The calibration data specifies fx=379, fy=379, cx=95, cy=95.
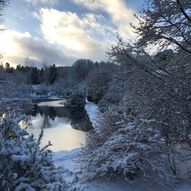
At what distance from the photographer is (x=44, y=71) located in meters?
124

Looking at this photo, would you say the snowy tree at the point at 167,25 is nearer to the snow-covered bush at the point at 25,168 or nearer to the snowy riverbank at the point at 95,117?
the snowy riverbank at the point at 95,117

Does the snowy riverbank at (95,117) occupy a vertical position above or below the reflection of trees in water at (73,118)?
above

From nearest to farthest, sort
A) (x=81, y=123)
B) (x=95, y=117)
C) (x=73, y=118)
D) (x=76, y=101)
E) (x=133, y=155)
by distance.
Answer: (x=133, y=155) < (x=95, y=117) < (x=81, y=123) < (x=73, y=118) < (x=76, y=101)

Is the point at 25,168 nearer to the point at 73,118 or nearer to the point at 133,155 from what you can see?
the point at 133,155

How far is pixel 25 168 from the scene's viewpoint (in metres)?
4.36

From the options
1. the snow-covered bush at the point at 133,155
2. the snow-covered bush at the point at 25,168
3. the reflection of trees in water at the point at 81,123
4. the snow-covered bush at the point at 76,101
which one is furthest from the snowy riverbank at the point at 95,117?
the snow-covered bush at the point at 76,101

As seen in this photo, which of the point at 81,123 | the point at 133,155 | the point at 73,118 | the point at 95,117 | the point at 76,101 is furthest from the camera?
the point at 76,101

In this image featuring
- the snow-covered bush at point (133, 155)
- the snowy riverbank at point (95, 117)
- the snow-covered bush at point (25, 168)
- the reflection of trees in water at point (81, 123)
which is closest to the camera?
the snow-covered bush at point (25, 168)

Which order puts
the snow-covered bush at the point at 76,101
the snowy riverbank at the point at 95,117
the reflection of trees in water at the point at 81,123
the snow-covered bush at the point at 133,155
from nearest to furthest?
the snow-covered bush at the point at 133,155, the snowy riverbank at the point at 95,117, the reflection of trees in water at the point at 81,123, the snow-covered bush at the point at 76,101

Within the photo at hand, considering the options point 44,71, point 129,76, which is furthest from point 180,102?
point 44,71

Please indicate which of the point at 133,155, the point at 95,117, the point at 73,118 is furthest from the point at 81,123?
the point at 133,155

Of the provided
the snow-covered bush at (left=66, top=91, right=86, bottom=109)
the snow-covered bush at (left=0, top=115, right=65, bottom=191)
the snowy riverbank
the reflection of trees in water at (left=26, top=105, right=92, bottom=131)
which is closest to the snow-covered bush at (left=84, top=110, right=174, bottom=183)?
the snowy riverbank

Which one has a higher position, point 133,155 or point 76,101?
point 133,155

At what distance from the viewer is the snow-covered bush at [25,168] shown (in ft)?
13.8
